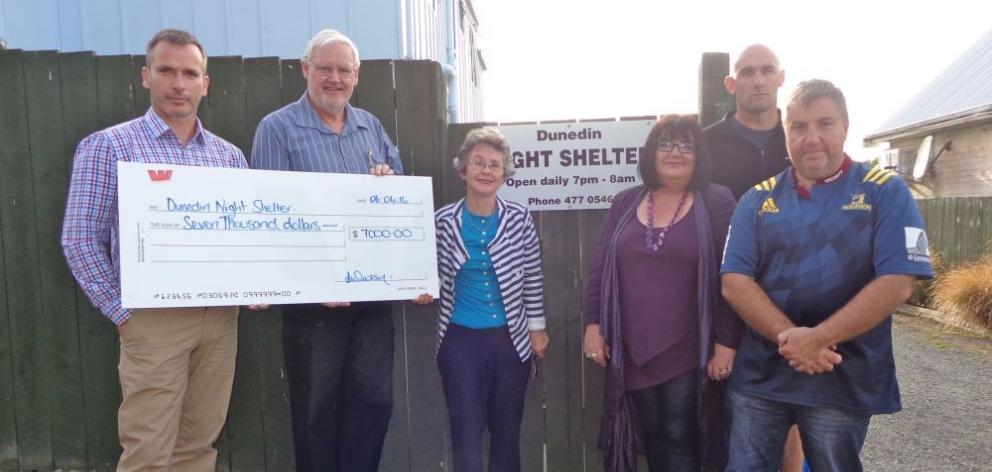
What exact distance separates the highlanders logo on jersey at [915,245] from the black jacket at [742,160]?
93 centimetres

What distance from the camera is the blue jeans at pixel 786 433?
7.47 ft

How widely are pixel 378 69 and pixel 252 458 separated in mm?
2444

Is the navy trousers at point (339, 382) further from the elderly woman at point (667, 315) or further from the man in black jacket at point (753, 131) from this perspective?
the man in black jacket at point (753, 131)

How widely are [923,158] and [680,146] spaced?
655 inches

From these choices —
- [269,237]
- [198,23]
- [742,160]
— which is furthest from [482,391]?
[198,23]

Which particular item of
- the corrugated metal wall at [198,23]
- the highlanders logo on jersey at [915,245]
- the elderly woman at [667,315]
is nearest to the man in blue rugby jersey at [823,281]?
the highlanders logo on jersey at [915,245]

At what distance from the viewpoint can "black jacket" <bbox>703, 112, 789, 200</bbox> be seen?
3068 mm

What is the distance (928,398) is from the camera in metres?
5.70

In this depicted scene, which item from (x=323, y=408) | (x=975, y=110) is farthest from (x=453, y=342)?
(x=975, y=110)

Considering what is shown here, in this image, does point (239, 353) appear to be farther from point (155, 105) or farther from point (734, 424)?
point (734, 424)

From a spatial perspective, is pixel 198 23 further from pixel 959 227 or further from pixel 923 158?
pixel 923 158

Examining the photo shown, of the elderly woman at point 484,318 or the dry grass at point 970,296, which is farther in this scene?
the dry grass at point 970,296

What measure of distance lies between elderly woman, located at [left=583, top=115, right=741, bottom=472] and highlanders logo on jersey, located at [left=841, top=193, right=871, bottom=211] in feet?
1.83

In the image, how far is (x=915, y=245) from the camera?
2.14 m
